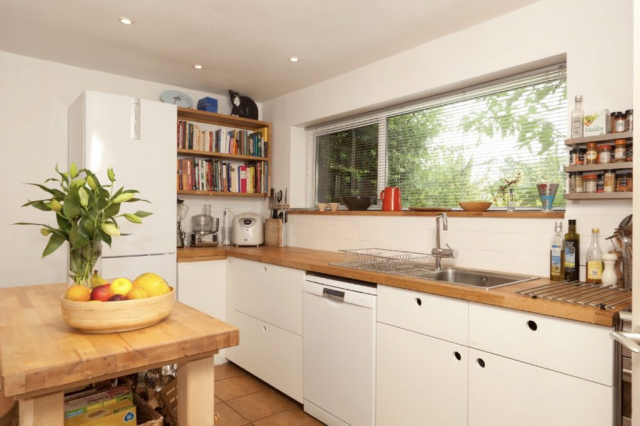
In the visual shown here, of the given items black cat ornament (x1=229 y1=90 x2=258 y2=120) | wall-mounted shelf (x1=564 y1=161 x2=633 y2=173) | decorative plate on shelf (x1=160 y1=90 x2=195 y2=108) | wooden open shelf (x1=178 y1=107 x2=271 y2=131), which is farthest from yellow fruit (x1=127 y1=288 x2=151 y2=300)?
black cat ornament (x1=229 y1=90 x2=258 y2=120)

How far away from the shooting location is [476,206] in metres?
2.52

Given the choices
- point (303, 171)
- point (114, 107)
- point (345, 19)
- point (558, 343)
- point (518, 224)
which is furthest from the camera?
point (303, 171)

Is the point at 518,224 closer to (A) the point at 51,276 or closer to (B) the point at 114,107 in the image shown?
(B) the point at 114,107

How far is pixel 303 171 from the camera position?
405 cm

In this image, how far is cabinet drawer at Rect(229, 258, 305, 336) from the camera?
9.15 ft

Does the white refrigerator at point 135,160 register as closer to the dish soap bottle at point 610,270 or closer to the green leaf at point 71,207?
the green leaf at point 71,207

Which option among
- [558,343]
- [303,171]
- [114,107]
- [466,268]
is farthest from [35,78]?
[558,343]

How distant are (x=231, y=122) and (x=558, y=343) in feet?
11.0

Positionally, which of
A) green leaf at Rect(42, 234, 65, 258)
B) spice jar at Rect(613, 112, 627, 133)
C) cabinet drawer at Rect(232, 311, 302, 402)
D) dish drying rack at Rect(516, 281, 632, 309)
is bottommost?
cabinet drawer at Rect(232, 311, 302, 402)

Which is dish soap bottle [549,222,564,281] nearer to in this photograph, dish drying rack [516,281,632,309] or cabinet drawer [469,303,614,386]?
dish drying rack [516,281,632,309]

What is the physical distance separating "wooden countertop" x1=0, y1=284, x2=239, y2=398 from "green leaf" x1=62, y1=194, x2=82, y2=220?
38 cm

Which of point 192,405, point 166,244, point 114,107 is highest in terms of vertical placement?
point 114,107

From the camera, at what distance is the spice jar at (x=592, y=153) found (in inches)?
76.5

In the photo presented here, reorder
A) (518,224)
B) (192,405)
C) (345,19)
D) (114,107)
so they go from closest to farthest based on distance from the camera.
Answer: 1. (192,405)
2. (518,224)
3. (345,19)
4. (114,107)
